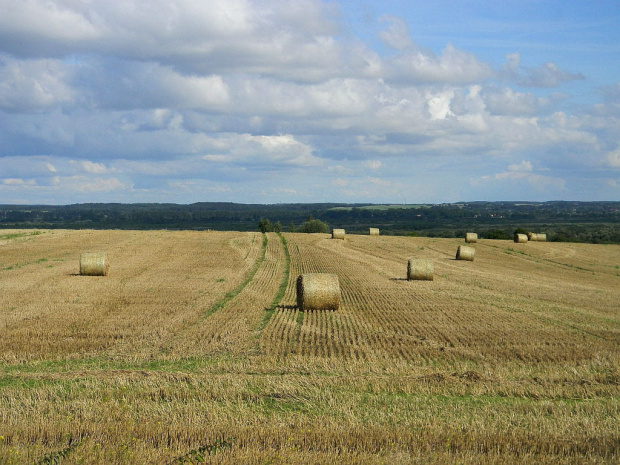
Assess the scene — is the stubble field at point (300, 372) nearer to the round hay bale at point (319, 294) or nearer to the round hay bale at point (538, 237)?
the round hay bale at point (319, 294)

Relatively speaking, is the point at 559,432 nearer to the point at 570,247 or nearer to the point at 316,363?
the point at 316,363

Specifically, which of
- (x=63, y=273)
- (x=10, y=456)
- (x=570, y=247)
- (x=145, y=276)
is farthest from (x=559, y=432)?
(x=570, y=247)

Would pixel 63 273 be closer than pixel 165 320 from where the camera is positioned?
No

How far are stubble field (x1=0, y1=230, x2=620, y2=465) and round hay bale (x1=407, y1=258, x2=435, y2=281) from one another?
1.06m

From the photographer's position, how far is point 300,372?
12562 mm

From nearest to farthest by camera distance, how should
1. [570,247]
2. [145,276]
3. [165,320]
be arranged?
[165,320] → [145,276] → [570,247]

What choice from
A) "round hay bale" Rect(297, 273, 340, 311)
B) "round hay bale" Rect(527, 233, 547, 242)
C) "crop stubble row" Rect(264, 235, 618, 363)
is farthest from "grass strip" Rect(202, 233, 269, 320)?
"round hay bale" Rect(527, 233, 547, 242)

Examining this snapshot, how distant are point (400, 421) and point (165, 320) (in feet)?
35.3

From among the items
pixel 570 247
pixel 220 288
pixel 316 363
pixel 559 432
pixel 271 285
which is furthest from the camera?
pixel 570 247

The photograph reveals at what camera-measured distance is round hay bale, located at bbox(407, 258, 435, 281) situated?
3095 cm

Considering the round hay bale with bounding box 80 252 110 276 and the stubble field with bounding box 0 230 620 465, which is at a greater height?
the round hay bale with bounding box 80 252 110 276

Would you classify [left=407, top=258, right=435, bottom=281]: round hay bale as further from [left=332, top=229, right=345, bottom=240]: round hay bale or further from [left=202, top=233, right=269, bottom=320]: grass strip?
[left=332, top=229, right=345, bottom=240]: round hay bale

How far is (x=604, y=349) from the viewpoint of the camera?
1548 cm

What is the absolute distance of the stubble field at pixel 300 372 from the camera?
809 centimetres
